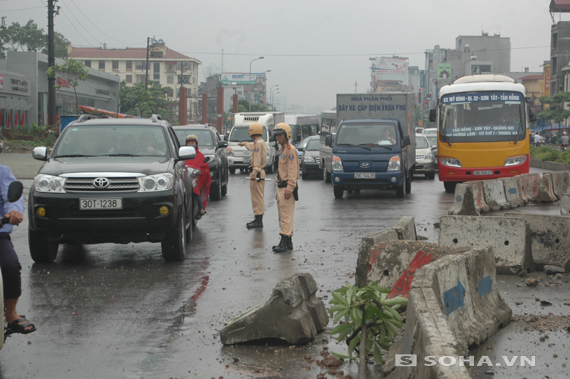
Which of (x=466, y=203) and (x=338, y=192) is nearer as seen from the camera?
(x=466, y=203)

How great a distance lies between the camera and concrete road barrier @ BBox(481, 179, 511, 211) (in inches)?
611

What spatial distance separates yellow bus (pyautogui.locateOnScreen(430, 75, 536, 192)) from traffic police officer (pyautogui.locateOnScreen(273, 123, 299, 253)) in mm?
10650

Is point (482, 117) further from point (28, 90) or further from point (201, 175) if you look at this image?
point (28, 90)

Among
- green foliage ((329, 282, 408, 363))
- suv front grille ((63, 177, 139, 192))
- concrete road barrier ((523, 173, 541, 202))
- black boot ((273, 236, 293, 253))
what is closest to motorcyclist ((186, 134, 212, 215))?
black boot ((273, 236, 293, 253))

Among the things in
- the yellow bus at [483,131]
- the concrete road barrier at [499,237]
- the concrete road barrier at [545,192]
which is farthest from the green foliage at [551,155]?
the concrete road barrier at [499,237]

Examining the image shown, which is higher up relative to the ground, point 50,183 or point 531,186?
point 50,183

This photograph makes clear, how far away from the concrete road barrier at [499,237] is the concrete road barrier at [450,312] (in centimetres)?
207

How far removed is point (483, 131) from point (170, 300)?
14511mm

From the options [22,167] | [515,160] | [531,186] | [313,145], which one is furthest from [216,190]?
[22,167]

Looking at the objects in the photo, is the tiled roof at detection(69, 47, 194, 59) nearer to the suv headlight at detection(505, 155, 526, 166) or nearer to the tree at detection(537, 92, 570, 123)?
the tree at detection(537, 92, 570, 123)

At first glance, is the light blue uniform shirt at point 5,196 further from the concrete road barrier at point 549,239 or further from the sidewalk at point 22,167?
the sidewalk at point 22,167

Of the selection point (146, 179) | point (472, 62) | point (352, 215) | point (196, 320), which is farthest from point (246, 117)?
point (472, 62)

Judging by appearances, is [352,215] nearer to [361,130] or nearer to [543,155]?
[361,130]

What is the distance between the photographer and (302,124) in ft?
171
